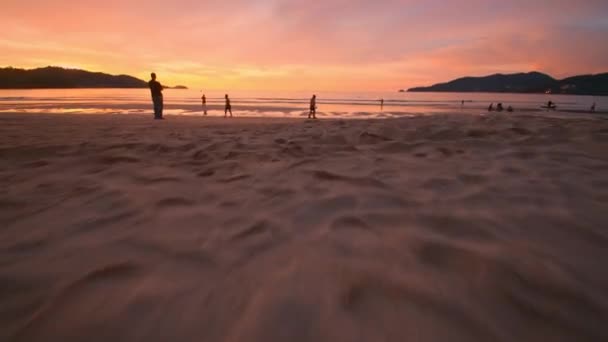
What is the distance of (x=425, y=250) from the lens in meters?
1.34

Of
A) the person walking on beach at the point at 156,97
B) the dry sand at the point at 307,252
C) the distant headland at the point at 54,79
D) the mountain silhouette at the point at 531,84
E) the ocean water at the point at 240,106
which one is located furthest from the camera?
the mountain silhouette at the point at 531,84

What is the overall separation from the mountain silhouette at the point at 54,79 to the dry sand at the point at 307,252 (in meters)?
147

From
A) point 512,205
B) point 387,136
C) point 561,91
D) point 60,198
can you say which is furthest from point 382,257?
point 561,91

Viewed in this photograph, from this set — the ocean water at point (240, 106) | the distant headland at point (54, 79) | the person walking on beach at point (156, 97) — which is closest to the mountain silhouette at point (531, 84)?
the ocean water at point (240, 106)

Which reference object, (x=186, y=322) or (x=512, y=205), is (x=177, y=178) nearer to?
(x=186, y=322)

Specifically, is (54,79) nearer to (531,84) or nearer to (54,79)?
(54,79)

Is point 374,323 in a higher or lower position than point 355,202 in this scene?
lower

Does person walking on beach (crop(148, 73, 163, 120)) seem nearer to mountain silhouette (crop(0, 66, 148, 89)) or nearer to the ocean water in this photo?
the ocean water

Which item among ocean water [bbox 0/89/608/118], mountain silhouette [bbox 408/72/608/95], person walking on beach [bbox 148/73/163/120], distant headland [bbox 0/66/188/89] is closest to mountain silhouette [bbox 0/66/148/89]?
distant headland [bbox 0/66/188/89]

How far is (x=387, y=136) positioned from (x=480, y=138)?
1.29 meters

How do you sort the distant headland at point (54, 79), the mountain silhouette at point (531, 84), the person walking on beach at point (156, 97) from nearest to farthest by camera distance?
the person walking on beach at point (156, 97) → the distant headland at point (54, 79) → the mountain silhouette at point (531, 84)

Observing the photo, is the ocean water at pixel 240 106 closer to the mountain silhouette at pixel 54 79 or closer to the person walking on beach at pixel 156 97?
the person walking on beach at pixel 156 97

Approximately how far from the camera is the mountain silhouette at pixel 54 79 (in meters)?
112

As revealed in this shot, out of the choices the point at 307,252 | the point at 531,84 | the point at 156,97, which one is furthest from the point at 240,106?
the point at 531,84
